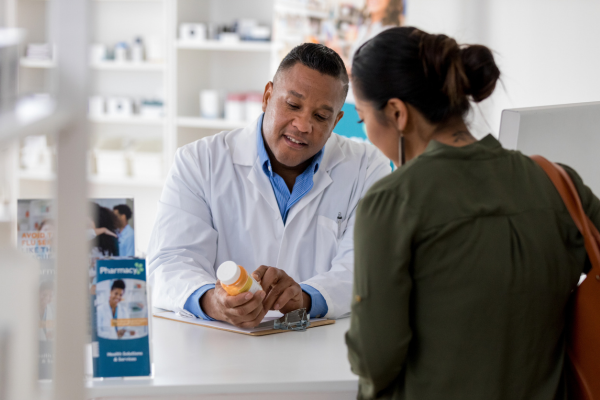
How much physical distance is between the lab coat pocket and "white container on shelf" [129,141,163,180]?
259cm

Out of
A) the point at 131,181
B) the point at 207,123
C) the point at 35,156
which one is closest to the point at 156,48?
the point at 207,123

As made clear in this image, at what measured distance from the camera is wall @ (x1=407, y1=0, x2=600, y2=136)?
11.1ft

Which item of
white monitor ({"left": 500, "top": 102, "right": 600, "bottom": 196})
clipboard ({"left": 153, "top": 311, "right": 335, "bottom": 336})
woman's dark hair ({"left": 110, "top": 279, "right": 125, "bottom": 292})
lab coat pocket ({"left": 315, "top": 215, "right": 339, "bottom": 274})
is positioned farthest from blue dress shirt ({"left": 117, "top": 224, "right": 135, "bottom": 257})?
white monitor ({"left": 500, "top": 102, "right": 600, "bottom": 196})

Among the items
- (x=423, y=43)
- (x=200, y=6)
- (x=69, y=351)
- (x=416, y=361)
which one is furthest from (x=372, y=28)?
(x=69, y=351)

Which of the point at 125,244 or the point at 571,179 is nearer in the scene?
the point at 571,179

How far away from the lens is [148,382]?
1161 mm

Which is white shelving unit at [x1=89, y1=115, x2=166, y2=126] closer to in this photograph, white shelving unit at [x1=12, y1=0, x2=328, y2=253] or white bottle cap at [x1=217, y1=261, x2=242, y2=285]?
white shelving unit at [x1=12, y1=0, x2=328, y2=253]

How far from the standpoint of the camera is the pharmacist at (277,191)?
6.15 ft

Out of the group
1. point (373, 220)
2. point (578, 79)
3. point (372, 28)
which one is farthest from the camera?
point (372, 28)

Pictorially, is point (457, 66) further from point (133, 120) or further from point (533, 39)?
point (133, 120)

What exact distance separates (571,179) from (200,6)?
3.80 m

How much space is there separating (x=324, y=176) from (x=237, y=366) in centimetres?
95

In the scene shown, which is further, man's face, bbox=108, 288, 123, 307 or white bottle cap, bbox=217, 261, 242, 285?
white bottle cap, bbox=217, 261, 242, 285

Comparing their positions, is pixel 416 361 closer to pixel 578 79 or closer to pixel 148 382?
pixel 148 382
